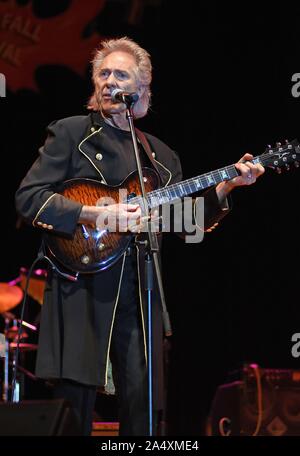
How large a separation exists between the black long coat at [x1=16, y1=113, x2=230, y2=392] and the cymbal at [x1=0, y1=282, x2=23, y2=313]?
10.9 ft

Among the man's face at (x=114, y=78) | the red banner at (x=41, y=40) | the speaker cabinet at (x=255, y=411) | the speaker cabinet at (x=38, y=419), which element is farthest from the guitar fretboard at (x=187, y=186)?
the red banner at (x=41, y=40)

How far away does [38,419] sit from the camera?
7.80 ft

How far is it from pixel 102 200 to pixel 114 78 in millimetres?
641

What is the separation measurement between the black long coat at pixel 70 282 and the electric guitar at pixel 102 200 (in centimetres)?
5

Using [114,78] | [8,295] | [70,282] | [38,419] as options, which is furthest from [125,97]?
[8,295]

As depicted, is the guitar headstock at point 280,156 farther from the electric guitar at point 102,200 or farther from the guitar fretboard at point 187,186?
the electric guitar at point 102,200

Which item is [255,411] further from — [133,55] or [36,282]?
[133,55]

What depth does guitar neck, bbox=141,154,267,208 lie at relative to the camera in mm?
3402

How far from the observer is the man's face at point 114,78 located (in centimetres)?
347

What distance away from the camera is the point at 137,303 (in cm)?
321

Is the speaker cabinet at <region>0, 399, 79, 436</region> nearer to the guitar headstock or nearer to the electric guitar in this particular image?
the electric guitar

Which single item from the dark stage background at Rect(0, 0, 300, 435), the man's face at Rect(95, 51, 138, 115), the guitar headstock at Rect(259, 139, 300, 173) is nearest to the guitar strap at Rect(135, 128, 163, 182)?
the man's face at Rect(95, 51, 138, 115)

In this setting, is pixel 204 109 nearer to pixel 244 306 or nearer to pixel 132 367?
pixel 244 306

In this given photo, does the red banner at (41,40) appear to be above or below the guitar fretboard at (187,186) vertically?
above
